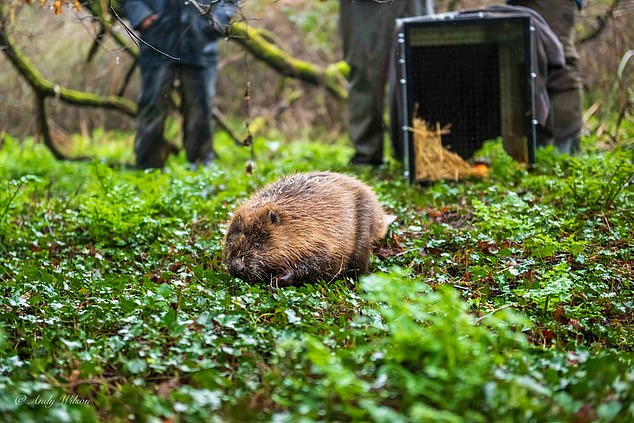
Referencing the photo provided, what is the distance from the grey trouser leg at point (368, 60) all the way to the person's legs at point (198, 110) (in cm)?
163

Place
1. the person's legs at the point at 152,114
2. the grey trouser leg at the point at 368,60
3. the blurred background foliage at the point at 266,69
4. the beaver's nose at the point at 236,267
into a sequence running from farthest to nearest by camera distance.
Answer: the blurred background foliage at the point at 266,69
the person's legs at the point at 152,114
the grey trouser leg at the point at 368,60
the beaver's nose at the point at 236,267

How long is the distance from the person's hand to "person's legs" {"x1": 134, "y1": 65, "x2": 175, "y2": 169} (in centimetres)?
51


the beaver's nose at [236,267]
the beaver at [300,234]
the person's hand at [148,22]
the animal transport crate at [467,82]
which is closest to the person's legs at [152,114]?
the person's hand at [148,22]

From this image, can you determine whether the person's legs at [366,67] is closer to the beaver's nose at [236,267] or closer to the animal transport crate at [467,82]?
the animal transport crate at [467,82]

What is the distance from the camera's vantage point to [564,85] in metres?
8.05

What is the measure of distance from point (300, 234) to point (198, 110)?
4.43m

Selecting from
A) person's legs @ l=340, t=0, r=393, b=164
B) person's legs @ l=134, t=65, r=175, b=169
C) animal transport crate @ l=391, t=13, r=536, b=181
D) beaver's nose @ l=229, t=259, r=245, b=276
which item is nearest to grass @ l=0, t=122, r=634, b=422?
beaver's nose @ l=229, t=259, r=245, b=276

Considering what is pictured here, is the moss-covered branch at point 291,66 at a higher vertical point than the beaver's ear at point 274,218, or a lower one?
higher

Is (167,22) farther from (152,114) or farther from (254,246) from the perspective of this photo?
(254,246)

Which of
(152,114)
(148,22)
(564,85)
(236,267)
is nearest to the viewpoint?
(236,267)

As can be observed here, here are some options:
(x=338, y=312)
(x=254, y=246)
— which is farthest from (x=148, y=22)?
(x=338, y=312)

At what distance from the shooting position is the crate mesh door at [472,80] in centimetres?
748

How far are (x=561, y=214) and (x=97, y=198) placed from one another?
11.8 ft

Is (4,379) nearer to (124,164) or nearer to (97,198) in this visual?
(97,198)
